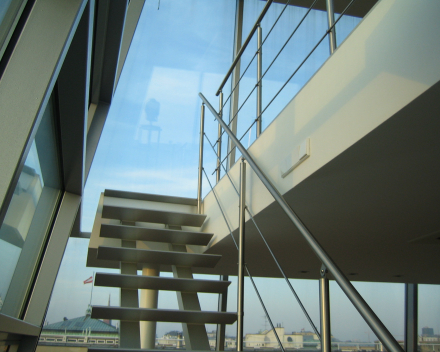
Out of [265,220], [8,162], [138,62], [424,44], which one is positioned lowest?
[8,162]

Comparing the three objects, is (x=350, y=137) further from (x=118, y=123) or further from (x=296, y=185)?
(x=118, y=123)

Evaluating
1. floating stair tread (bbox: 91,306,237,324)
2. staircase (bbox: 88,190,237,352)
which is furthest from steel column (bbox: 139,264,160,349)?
floating stair tread (bbox: 91,306,237,324)

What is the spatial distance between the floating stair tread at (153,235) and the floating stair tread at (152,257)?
0.16 m

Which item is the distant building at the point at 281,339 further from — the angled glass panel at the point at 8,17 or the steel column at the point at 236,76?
the angled glass panel at the point at 8,17

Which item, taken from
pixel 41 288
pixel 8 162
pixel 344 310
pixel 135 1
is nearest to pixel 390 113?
pixel 8 162

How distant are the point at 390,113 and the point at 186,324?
3.27ft

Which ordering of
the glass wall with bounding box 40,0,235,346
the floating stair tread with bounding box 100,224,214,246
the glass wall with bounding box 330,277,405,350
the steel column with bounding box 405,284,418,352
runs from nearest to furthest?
1. the floating stair tread with bounding box 100,224,214,246
2. the glass wall with bounding box 40,0,235,346
3. the glass wall with bounding box 330,277,405,350
4. the steel column with bounding box 405,284,418,352

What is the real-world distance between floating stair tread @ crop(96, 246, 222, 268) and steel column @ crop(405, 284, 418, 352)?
2.58m

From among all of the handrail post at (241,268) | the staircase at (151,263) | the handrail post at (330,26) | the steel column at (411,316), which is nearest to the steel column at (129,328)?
the staircase at (151,263)

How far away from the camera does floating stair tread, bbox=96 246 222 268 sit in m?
1.55

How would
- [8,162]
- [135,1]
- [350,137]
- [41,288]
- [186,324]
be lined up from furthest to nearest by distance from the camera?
[135,1] → [41,288] → [186,324] → [350,137] → [8,162]

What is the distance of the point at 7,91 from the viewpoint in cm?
61

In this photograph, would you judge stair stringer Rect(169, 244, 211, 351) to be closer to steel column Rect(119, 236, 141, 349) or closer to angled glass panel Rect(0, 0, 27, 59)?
steel column Rect(119, 236, 141, 349)

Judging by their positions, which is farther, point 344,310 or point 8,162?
point 344,310
